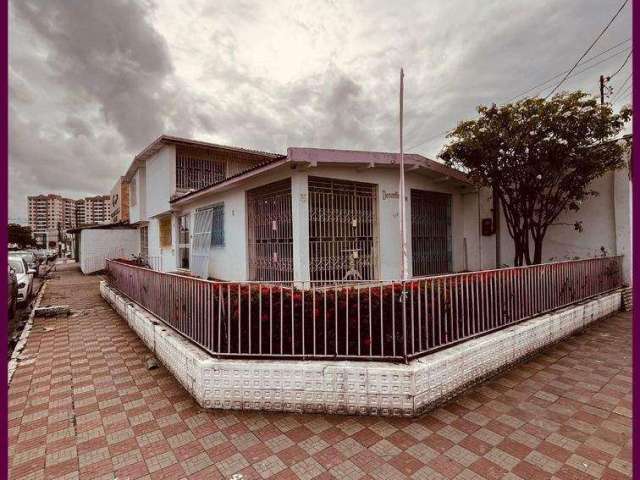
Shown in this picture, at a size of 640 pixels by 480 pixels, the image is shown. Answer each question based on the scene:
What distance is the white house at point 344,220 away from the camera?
659 centimetres

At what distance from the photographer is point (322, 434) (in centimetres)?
290

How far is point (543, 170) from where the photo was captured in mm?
7688

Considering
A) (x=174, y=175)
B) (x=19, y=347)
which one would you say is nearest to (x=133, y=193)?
(x=174, y=175)

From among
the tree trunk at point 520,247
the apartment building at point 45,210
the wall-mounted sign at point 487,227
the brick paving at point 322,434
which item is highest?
the apartment building at point 45,210

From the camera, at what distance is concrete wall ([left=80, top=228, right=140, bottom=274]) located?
18734 mm

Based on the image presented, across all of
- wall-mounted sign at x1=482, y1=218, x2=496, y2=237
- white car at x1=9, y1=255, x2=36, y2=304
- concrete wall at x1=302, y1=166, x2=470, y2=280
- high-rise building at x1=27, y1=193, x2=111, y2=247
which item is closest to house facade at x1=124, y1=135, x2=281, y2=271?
white car at x1=9, y1=255, x2=36, y2=304

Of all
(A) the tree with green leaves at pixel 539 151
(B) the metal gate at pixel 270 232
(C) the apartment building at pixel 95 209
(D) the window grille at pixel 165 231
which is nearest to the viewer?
(B) the metal gate at pixel 270 232

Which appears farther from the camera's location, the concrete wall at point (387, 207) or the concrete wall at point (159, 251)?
the concrete wall at point (159, 251)

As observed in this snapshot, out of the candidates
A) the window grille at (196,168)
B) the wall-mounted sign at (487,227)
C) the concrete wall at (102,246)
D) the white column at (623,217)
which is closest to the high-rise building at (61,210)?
the concrete wall at (102,246)

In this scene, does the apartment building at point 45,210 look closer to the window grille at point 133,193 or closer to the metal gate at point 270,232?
the window grille at point 133,193

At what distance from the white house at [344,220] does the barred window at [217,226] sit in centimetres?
3

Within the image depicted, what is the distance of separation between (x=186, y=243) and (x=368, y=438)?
36.3 ft

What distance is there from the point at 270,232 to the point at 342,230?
1737 mm

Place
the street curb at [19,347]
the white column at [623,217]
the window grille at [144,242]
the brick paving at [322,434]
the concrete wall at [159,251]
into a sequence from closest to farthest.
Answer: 1. the brick paving at [322,434]
2. the street curb at [19,347]
3. the white column at [623,217]
4. the concrete wall at [159,251]
5. the window grille at [144,242]
